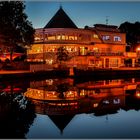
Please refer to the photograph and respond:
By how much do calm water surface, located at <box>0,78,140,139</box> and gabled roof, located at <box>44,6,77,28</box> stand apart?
73.2 ft

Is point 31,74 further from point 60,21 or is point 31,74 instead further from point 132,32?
point 132,32

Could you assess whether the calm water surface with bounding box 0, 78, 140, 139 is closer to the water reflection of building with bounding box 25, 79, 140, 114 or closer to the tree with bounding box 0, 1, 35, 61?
the water reflection of building with bounding box 25, 79, 140, 114

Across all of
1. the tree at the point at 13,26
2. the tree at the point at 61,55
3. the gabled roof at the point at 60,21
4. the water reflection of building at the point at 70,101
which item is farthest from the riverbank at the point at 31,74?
A: the gabled roof at the point at 60,21

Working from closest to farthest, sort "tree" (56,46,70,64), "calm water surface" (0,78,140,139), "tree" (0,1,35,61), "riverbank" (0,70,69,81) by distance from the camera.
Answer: "calm water surface" (0,78,140,139), "riverbank" (0,70,69,81), "tree" (0,1,35,61), "tree" (56,46,70,64)

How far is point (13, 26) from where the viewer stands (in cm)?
3259

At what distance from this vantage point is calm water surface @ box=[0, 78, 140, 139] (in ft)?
33.3

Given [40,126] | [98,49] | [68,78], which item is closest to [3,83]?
[68,78]

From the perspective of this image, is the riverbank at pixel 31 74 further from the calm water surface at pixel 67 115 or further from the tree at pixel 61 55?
the calm water surface at pixel 67 115

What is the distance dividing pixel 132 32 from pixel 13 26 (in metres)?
31.8

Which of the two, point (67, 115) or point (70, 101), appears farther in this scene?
point (70, 101)

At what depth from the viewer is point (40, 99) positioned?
17.2 metres

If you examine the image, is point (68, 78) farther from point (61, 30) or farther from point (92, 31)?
point (92, 31)

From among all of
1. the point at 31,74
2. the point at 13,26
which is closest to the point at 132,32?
the point at 13,26

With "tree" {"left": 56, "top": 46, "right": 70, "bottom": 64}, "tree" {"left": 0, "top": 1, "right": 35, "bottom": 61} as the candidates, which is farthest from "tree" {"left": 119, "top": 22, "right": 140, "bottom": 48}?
"tree" {"left": 0, "top": 1, "right": 35, "bottom": 61}
